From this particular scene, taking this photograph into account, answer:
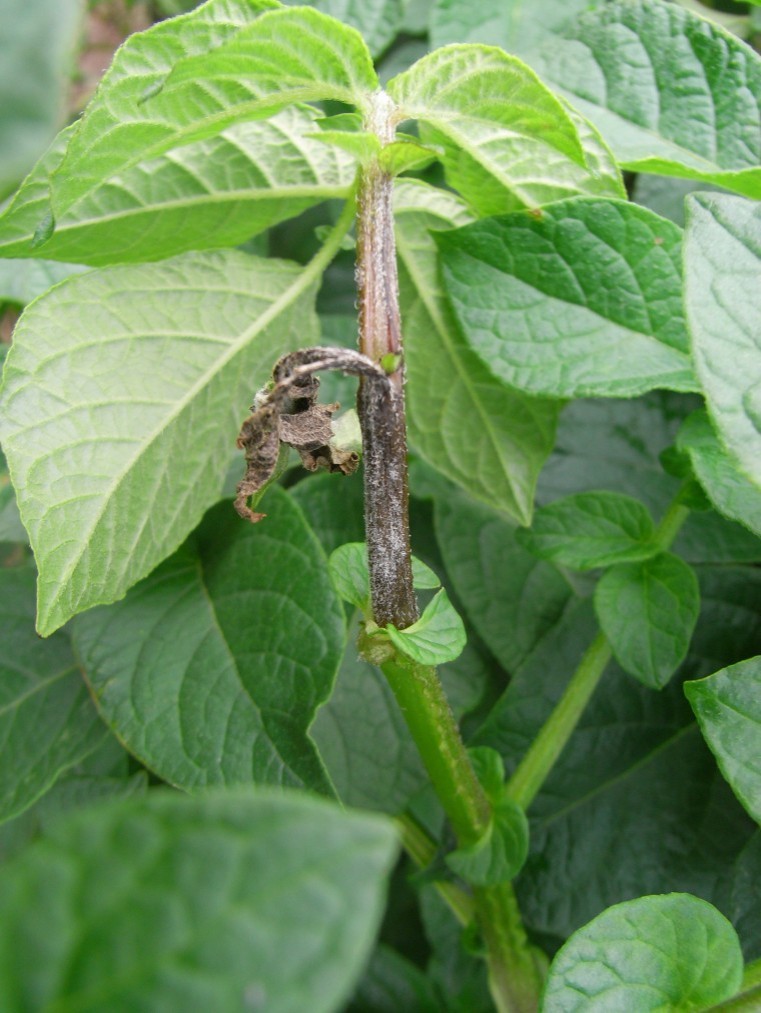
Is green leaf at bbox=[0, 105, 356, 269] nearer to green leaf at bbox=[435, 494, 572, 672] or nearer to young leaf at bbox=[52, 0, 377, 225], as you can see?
young leaf at bbox=[52, 0, 377, 225]

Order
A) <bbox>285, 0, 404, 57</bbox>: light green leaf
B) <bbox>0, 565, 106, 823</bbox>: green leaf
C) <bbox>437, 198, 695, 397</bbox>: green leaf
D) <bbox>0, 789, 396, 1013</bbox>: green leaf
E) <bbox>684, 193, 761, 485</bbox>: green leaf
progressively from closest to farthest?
<bbox>0, 789, 396, 1013</bbox>: green leaf → <bbox>684, 193, 761, 485</bbox>: green leaf → <bbox>437, 198, 695, 397</bbox>: green leaf → <bbox>0, 565, 106, 823</bbox>: green leaf → <bbox>285, 0, 404, 57</bbox>: light green leaf

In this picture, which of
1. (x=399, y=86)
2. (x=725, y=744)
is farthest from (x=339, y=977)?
(x=399, y=86)

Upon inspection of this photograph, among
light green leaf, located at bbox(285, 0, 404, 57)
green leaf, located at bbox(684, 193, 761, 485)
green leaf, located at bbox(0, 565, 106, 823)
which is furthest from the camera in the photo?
light green leaf, located at bbox(285, 0, 404, 57)

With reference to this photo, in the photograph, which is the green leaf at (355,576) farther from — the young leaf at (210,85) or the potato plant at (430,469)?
the young leaf at (210,85)

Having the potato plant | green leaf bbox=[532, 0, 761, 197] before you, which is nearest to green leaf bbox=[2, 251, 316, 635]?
the potato plant

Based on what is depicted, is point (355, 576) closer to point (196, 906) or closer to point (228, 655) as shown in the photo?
point (228, 655)

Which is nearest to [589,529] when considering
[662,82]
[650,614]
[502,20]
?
[650,614]

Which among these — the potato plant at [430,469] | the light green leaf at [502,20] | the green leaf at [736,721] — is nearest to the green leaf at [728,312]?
the potato plant at [430,469]

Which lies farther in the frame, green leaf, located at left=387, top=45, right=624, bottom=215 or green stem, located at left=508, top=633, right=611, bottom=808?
green stem, located at left=508, top=633, right=611, bottom=808
